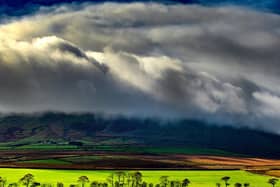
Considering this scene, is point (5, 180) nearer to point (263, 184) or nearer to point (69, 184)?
point (69, 184)

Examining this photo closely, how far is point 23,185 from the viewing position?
6211 inches

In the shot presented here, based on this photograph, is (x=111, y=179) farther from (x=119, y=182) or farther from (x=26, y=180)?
(x=26, y=180)

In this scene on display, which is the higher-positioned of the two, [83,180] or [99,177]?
[99,177]

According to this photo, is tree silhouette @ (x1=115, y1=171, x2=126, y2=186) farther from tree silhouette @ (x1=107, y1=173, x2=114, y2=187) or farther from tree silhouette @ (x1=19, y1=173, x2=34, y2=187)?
tree silhouette @ (x1=19, y1=173, x2=34, y2=187)

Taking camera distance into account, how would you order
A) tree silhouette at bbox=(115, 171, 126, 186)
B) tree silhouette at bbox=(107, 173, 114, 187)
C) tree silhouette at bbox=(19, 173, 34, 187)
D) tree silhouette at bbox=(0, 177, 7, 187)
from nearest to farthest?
tree silhouette at bbox=(0, 177, 7, 187) < tree silhouette at bbox=(19, 173, 34, 187) < tree silhouette at bbox=(107, 173, 114, 187) < tree silhouette at bbox=(115, 171, 126, 186)

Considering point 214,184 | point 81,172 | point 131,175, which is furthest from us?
point 81,172

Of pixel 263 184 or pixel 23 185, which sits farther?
pixel 263 184

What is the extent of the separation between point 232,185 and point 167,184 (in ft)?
68.2

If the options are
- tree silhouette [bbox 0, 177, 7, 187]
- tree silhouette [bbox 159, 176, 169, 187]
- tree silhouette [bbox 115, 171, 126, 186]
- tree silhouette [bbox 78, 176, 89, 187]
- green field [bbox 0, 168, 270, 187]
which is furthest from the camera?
green field [bbox 0, 168, 270, 187]

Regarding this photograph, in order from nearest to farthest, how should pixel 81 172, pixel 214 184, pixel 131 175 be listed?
1. pixel 214 184
2. pixel 131 175
3. pixel 81 172

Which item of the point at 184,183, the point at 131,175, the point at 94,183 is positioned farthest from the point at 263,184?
the point at 94,183

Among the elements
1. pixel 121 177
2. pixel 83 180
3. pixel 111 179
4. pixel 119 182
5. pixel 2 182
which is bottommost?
pixel 2 182

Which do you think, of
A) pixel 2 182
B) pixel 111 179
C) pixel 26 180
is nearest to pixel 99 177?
pixel 111 179

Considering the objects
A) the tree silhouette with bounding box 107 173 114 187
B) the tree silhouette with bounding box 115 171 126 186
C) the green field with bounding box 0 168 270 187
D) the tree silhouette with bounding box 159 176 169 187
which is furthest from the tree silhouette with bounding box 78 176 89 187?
the tree silhouette with bounding box 159 176 169 187
